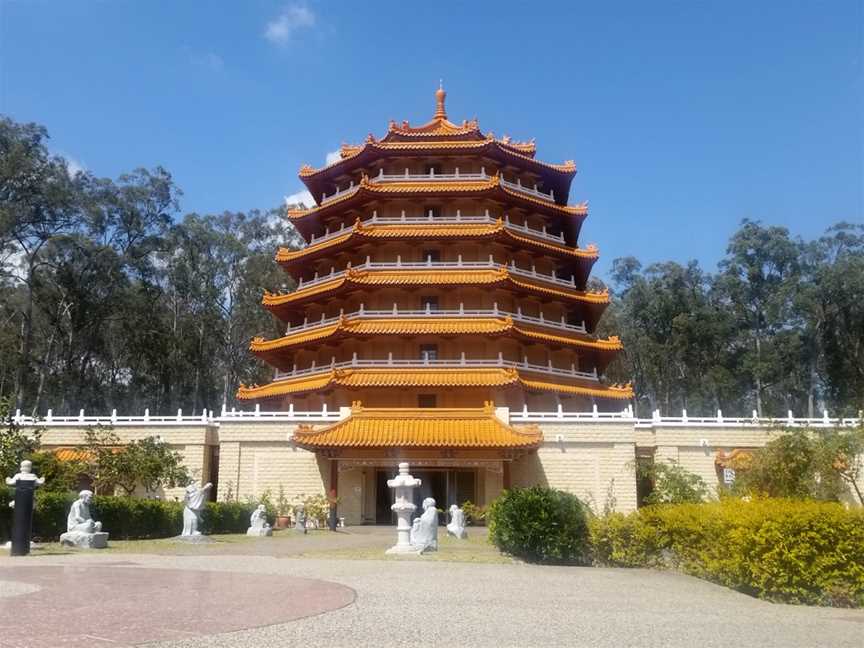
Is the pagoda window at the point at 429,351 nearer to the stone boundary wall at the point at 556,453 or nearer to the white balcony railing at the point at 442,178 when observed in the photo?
the stone boundary wall at the point at 556,453

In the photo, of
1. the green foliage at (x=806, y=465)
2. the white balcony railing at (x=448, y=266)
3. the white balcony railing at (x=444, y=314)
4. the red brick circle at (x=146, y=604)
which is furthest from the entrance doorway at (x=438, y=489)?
the red brick circle at (x=146, y=604)

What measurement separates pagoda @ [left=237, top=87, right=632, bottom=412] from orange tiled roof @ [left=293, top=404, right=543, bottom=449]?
0.16 meters

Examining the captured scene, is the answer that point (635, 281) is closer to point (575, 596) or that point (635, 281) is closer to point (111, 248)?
point (111, 248)

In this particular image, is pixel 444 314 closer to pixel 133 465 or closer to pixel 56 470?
pixel 133 465

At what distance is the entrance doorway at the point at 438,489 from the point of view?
3173 centimetres

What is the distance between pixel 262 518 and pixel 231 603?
16266 millimetres

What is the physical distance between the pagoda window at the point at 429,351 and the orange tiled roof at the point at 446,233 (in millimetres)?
5352

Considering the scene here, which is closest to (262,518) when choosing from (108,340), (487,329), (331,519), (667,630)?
(331,519)

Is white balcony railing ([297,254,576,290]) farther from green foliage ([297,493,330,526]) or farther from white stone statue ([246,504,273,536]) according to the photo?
white stone statue ([246,504,273,536])

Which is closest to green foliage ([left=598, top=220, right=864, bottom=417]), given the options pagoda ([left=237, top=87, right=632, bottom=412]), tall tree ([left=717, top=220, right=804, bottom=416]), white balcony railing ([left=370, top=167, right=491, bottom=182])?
tall tree ([left=717, top=220, right=804, bottom=416])

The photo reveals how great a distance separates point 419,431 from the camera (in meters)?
30.5

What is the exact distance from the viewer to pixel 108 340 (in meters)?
55.9

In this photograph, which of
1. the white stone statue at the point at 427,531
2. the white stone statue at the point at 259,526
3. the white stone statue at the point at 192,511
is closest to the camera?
the white stone statue at the point at 427,531

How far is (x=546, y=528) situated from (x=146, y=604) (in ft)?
33.9
